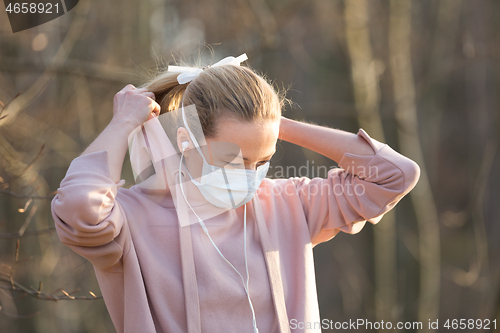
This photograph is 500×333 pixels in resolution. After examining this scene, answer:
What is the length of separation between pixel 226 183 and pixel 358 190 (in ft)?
1.59

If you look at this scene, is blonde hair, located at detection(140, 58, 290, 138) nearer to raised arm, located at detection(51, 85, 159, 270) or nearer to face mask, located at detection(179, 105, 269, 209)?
face mask, located at detection(179, 105, 269, 209)

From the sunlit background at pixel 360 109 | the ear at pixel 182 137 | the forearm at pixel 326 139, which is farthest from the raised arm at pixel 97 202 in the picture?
the sunlit background at pixel 360 109

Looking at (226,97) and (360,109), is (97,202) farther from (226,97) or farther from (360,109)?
(360,109)

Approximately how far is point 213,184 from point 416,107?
305 cm

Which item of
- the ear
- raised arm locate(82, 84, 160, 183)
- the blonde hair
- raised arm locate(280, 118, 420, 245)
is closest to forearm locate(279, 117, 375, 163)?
raised arm locate(280, 118, 420, 245)

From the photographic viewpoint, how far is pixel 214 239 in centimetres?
141

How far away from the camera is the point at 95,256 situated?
113cm

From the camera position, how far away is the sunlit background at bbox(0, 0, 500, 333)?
3.58 metres

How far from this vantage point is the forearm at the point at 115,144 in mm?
1183

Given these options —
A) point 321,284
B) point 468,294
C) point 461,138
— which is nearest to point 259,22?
point 461,138

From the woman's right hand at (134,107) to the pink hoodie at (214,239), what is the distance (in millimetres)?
173

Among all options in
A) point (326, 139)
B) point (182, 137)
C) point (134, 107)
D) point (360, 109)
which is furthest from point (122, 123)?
point (360, 109)

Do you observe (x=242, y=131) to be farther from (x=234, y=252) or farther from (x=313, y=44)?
(x=313, y=44)

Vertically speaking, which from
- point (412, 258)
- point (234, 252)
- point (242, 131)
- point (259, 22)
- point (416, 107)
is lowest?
point (412, 258)
